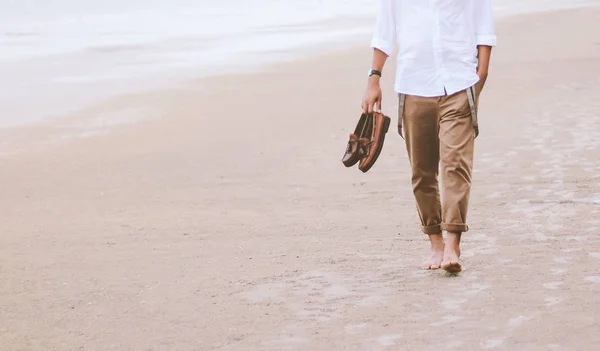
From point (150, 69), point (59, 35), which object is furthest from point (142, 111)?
point (59, 35)

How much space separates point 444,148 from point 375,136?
0.40m

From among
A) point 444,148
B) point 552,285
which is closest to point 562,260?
point 552,285

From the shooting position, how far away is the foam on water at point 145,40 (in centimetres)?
1627

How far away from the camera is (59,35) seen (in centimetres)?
2642

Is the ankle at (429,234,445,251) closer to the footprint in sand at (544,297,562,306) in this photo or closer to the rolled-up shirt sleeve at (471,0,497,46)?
the footprint in sand at (544,297,562,306)

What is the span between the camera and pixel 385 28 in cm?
545

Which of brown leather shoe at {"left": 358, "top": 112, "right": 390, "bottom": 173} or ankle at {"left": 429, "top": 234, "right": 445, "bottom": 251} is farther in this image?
ankle at {"left": 429, "top": 234, "right": 445, "bottom": 251}

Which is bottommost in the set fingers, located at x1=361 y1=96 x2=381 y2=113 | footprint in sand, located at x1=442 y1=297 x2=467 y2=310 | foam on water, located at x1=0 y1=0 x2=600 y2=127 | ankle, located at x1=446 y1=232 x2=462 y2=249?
foam on water, located at x1=0 y1=0 x2=600 y2=127

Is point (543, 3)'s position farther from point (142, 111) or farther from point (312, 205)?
point (312, 205)

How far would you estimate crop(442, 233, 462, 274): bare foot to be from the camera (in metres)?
5.45

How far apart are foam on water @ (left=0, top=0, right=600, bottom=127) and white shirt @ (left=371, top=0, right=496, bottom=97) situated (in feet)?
27.7

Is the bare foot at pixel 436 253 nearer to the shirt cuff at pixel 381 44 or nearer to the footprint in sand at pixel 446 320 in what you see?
the footprint in sand at pixel 446 320

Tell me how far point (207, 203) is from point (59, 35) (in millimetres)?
19564

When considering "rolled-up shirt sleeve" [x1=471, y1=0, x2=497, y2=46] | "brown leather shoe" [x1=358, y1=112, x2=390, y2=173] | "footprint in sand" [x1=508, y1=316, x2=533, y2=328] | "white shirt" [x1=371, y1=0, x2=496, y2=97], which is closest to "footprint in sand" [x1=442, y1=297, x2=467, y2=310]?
"footprint in sand" [x1=508, y1=316, x2=533, y2=328]
